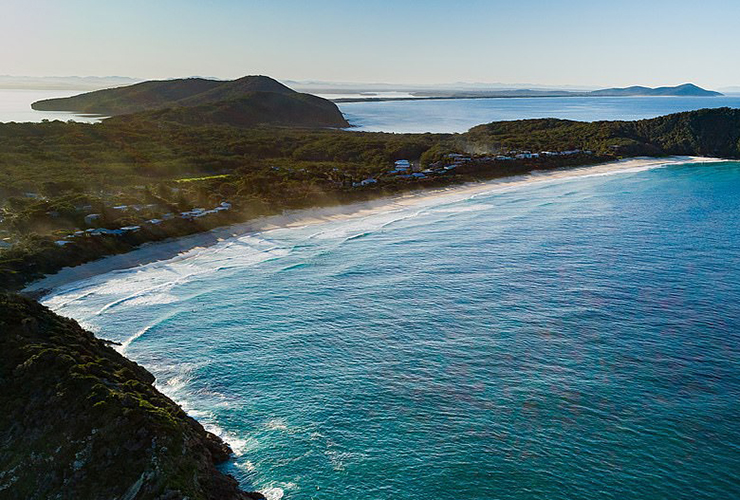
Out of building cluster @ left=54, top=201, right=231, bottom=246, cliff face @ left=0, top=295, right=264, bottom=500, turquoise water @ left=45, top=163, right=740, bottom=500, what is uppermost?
building cluster @ left=54, top=201, right=231, bottom=246

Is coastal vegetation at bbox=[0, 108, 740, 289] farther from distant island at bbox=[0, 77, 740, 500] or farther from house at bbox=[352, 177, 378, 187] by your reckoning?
house at bbox=[352, 177, 378, 187]

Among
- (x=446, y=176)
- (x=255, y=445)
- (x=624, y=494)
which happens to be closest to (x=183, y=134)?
(x=446, y=176)

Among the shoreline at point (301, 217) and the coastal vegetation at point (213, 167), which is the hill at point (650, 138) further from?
the shoreline at point (301, 217)

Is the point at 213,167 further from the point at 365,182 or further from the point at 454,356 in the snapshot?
the point at 454,356

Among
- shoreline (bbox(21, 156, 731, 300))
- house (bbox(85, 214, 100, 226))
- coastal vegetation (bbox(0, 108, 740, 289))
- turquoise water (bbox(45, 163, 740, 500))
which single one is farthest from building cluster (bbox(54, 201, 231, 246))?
turquoise water (bbox(45, 163, 740, 500))

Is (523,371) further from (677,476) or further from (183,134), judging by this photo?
(183,134)

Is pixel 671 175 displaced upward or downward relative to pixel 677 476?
upward
